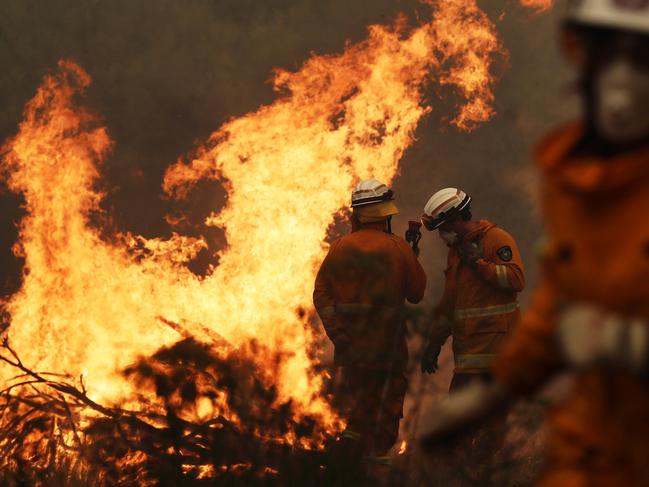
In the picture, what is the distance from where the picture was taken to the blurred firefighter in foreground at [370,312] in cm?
538

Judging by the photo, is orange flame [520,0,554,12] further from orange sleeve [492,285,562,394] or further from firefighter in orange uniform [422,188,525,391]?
orange sleeve [492,285,562,394]

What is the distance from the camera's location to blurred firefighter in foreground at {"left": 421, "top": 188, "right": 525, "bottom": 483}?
7133 millimetres

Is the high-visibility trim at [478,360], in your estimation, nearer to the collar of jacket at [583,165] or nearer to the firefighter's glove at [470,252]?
the firefighter's glove at [470,252]

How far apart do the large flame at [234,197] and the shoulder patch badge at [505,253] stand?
189 cm

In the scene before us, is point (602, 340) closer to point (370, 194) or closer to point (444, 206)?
point (444, 206)

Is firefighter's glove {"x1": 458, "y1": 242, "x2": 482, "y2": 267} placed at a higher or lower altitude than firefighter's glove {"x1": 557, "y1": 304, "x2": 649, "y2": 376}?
higher

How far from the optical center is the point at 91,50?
11.5 m

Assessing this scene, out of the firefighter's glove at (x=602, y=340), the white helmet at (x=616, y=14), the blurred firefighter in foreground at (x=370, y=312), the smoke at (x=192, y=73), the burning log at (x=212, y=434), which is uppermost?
the smoke at (x=192, y=73)

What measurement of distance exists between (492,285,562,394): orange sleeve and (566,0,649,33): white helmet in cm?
58

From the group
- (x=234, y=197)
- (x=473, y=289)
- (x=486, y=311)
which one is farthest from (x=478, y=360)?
(x=234, y=197)

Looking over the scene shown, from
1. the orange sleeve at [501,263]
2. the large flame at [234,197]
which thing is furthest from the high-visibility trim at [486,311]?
the large flame at [234,197]

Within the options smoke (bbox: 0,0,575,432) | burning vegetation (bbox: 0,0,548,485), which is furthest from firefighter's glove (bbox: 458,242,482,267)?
smoke (bbox: 0,0,575,432)

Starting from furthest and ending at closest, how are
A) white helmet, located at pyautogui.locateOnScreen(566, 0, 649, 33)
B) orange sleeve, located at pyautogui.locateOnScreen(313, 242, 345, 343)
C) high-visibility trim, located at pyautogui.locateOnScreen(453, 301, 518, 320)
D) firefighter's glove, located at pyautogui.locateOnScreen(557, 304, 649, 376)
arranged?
orange sleeve, located at pyautogui.locateOnScreen(313, 242, 345, 343) < high-visibility trim, located at pyautogui.locateOnScreen(453, 301, 518, 320) < white helmet, located at pyautogui.locateOnScreen(566, 0, 649, 33) < firefighter's glove, located at pyautogui.locateOnScreen(557, 304, 649, 376)

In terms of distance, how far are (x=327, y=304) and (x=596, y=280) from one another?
545 cm
